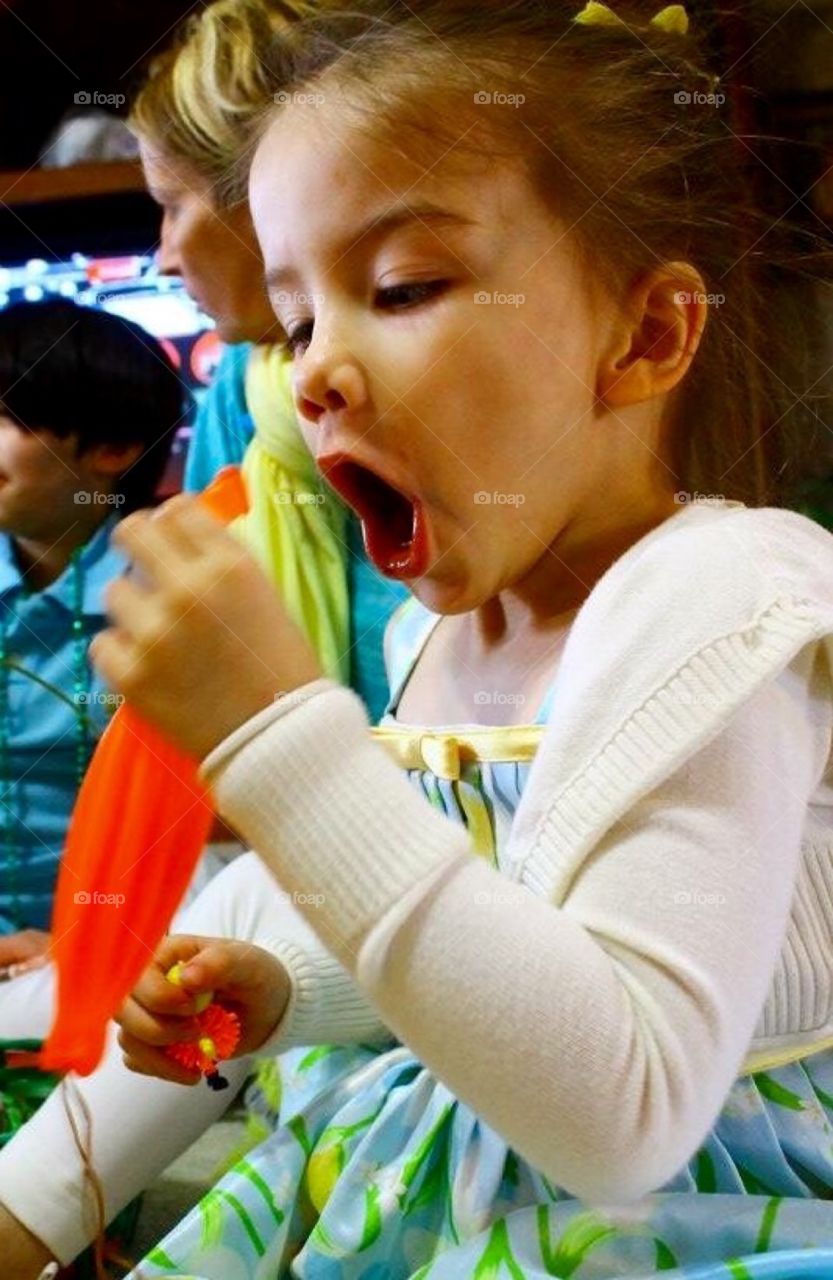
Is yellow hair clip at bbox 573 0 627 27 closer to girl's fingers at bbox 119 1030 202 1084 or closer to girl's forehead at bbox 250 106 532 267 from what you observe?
girl's forehead at bbox 250 106 532 267

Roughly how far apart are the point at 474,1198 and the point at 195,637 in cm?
19

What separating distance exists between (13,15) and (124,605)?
61 centimetres

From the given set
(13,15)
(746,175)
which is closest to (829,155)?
(746,175)

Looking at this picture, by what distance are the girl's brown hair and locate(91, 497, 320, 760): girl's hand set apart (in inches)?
6.4

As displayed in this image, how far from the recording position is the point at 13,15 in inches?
33.1

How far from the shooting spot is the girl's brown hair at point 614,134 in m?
0.47

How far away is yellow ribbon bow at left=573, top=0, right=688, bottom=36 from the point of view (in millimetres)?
509

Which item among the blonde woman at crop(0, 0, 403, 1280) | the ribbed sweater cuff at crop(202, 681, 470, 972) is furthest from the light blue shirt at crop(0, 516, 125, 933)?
the ribbed sweater cuff at crop(202, 681, 470, 972)

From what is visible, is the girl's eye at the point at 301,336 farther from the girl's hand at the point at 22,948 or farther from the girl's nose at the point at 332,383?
the girl's hand at the point at 22,948

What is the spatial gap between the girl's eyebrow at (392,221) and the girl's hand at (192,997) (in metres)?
0.23

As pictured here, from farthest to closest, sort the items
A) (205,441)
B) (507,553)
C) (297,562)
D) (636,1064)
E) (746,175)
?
1. (205,441)
2. (297,562)
3. (746,175)
4. (507,553)
5. (636,1064)

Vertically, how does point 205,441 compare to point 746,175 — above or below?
below

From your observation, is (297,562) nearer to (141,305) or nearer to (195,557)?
(141,305)

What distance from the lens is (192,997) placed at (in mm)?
477
